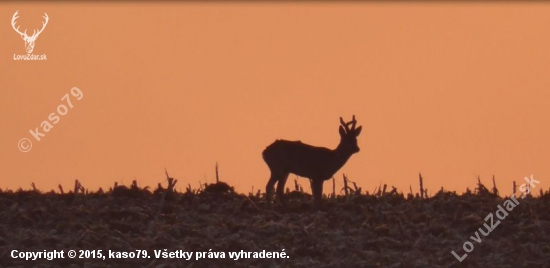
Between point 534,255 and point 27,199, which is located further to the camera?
point 27,199

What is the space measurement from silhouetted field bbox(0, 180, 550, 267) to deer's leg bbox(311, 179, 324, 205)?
194 mm

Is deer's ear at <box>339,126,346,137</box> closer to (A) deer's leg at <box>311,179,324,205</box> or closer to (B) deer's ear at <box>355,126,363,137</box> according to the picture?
(B) deer's ear at <box>355,126,363,137</box>

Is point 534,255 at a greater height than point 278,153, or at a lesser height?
lesser

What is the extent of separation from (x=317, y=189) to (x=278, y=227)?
226 cm

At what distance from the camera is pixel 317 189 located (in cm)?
3275

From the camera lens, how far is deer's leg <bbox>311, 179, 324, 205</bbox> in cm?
3244

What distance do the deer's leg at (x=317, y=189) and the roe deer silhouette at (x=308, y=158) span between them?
38mm

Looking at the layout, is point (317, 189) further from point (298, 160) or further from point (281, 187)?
point (298, 160)

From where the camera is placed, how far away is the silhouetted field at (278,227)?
96.6 ft

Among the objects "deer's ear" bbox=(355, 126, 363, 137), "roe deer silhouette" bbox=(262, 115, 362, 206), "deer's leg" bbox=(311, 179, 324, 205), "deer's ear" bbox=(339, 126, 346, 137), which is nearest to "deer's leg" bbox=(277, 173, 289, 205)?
"roe deer silhouette" bbox=(262, 115, 362, 206)

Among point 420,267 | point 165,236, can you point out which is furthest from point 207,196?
point 420,267

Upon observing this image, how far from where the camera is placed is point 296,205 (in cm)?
3250

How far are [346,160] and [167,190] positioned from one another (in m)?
3.72

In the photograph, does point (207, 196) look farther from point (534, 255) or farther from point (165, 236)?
point (534, 255)
